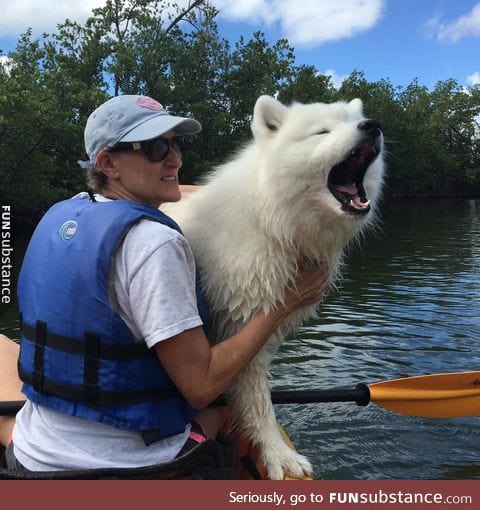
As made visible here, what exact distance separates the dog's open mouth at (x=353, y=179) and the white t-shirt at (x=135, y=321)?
0.93 metres

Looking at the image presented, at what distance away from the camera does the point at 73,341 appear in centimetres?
202

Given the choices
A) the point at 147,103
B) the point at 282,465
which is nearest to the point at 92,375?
the point at 147,103

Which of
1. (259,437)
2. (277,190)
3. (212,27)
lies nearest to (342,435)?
(259,437)

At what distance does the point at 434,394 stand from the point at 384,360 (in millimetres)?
3461

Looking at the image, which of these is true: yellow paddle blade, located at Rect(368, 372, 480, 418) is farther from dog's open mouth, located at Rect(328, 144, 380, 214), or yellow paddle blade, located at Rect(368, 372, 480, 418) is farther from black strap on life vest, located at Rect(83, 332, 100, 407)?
black strap on life vest, located at Rect(83, 332, 100, 407)

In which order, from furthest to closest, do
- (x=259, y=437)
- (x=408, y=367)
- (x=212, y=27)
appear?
1. (x=212, y=27)
2. (x=408, y=367)
3. (x=259, y=437)

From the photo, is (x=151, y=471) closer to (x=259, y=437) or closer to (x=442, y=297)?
(x=259, y=437)

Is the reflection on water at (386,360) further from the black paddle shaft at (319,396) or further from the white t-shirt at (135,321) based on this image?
the white t-shirt at (135,321)

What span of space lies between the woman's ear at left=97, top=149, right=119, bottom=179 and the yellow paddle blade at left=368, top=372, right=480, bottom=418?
2.24m

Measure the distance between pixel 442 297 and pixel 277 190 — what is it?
29.4 feet

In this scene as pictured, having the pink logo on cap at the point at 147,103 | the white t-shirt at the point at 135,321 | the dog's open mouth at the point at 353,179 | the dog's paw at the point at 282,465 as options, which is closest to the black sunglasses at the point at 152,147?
the pink logo on cap at the point at 147,103

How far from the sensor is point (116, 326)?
1.96m

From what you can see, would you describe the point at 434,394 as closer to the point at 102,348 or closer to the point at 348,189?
the point at 348,189

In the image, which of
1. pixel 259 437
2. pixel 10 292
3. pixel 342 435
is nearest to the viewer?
pixel 259 437
